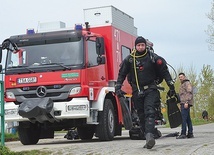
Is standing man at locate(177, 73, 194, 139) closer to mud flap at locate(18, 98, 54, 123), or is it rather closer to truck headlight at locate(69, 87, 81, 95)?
truck headlight at locate(69, 87, 81, 95)

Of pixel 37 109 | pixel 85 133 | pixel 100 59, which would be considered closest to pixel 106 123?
pixel 100 59

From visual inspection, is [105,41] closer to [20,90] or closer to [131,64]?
[20,90]

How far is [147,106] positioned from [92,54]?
399 cm

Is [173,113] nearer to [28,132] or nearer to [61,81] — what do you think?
[61,81]

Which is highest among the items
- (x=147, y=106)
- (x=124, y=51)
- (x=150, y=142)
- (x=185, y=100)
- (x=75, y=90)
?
(x=124, y=51)

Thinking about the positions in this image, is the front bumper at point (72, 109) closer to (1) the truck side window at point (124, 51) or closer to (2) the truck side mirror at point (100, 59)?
(2) the truck side mirror at point (100, 59)

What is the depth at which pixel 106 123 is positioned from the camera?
1360 centimetres

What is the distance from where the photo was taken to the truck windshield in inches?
516

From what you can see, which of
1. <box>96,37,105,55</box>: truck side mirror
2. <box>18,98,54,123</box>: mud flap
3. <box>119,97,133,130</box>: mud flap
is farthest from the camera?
<box>96,37,105,55</box>: truck side mirror

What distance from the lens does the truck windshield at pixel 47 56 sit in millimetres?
13102

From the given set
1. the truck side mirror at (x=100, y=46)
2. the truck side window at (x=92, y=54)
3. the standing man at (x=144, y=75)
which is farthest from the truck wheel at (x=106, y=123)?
the standing man at (x=144, y=75)

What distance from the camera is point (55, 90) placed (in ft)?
42.4

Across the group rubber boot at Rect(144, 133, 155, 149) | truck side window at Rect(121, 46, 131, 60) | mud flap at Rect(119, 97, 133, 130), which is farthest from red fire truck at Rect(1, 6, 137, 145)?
rubber boot at Rect(144, 133, 155, 149)

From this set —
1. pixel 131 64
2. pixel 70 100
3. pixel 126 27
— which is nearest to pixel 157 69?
pixel 131 64
